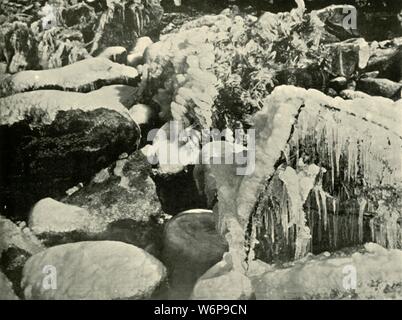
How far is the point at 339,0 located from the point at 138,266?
2.39 metres

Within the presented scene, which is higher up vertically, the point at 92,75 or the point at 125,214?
the point at 92,75

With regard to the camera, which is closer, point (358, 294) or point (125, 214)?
point (358, 294)

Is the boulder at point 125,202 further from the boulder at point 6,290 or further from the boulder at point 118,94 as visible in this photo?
the boulder at point 6,290

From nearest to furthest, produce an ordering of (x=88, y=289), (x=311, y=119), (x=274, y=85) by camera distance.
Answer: (x=88, y=289), (x=311, y=119), (x=274, y=85)

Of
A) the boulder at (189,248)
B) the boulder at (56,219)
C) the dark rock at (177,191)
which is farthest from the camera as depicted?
the dark rock at (177,191)

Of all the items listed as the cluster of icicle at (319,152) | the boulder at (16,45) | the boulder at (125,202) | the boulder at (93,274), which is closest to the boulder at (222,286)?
the cluster of icicle at (319,152)

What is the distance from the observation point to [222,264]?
3221 millimetres

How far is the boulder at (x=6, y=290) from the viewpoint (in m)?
3.17

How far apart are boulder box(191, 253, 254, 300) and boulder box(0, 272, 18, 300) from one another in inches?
47.6

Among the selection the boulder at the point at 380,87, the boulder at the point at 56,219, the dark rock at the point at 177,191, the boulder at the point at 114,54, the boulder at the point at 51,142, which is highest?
the boulder at the point at 114,54

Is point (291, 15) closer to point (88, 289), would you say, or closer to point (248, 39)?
point (248, 39)

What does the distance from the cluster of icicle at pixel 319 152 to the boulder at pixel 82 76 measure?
1.18 metres

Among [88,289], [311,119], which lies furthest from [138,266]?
[311,119]

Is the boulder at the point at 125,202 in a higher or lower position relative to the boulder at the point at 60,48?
lower
